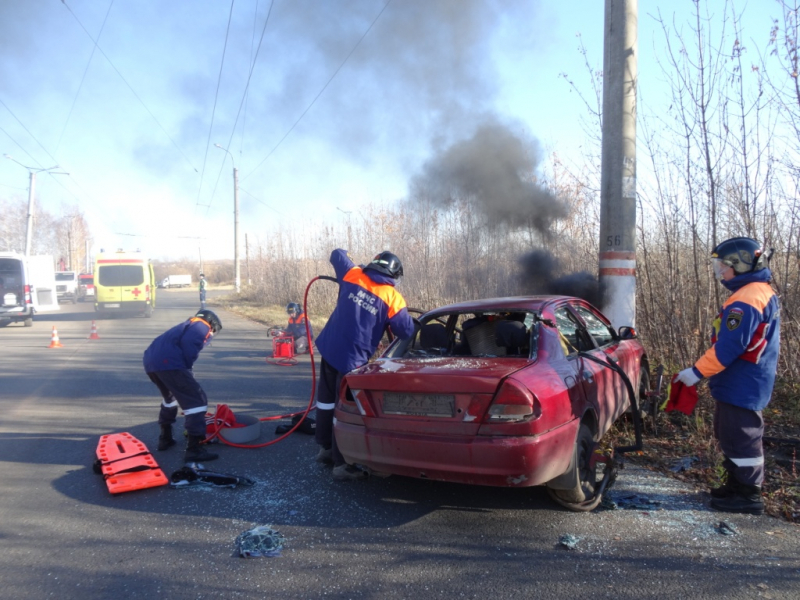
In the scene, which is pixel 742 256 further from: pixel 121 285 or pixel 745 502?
pixel 121 285

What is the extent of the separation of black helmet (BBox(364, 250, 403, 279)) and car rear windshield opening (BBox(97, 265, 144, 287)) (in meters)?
21.7

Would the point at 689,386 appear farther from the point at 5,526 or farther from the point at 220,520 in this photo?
the point at 5,526

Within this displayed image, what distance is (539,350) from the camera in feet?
12.6

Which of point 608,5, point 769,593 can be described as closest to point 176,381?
point 769,593

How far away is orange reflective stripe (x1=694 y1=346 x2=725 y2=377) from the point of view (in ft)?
12.2

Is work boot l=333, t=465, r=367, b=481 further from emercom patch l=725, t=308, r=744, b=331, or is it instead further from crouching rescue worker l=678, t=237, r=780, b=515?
emercom patch l=725, t=308, r=744, b=331

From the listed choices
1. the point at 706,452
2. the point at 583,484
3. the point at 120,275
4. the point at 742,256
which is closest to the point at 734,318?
the point at 742,256

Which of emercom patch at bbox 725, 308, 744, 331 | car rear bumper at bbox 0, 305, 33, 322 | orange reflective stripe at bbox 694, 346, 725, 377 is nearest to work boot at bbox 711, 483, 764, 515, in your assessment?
orange reflective stripe at bbox 694, 346, 725, 377

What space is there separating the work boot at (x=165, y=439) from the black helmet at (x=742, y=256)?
4880 millimetres

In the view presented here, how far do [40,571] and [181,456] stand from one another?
82.9 inches

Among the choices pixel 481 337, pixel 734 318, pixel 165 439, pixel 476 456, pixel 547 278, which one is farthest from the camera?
pixel 547 278

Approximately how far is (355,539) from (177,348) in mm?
2748

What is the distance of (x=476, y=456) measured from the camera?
335 cm

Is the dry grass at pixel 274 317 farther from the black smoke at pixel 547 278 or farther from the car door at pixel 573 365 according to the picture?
the car door at pixel 573 365
